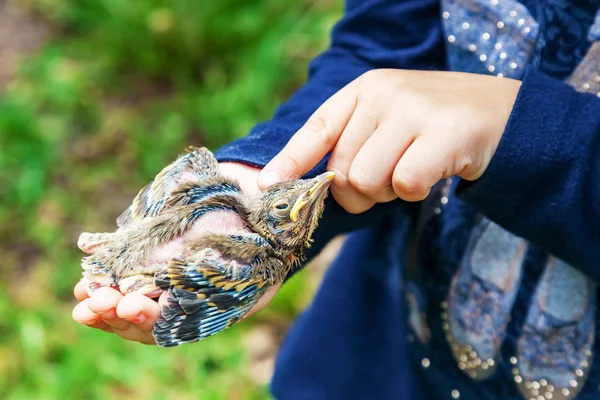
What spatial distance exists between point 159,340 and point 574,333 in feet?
3.33

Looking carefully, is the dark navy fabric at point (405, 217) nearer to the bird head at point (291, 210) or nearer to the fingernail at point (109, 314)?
the bird head at point (291, 210)

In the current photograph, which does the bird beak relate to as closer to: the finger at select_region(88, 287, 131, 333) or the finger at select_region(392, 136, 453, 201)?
the finger at select_region(392, 136, 453, 201)

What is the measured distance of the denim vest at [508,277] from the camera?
1509mm

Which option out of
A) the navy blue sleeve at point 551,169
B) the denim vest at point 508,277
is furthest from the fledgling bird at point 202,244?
the denim vest at point 508,277

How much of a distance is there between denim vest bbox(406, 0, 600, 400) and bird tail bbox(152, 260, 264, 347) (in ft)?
2.34

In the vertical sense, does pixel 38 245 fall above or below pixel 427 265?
below

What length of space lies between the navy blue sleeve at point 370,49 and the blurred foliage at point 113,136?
1789 millimetres

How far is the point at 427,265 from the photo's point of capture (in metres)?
1.87

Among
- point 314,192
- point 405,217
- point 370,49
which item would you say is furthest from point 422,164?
point 405,217

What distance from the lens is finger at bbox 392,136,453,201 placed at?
125cm

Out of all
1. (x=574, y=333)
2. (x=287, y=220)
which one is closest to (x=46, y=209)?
(x=287, y=220)

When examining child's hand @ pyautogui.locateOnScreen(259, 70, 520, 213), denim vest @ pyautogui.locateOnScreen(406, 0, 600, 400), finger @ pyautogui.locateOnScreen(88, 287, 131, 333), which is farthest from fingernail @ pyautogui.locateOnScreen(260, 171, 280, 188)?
denim vest @ pyautogui.locateOnScreen(406, 0, 600, 400)

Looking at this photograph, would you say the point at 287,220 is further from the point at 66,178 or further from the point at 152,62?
the point at 152,62

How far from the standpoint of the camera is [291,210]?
4.41ft
